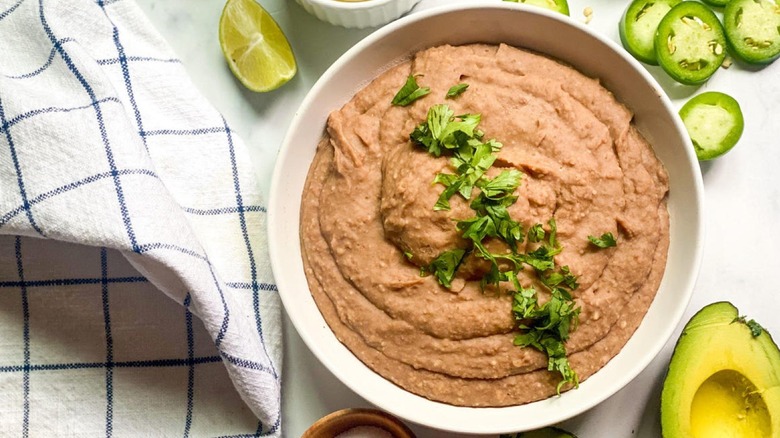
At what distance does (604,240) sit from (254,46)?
1.47 m

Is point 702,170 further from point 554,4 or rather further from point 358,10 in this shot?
point 358,10

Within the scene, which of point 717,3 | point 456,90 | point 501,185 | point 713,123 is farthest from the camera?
point 717,3

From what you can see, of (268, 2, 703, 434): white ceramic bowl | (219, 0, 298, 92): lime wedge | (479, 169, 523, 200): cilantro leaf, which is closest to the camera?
(479, 169, 523, 200): cilantro leaf

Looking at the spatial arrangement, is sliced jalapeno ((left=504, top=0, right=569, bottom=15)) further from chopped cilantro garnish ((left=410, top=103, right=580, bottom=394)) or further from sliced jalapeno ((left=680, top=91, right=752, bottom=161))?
chopped cilantro garnish ((left=410, top=103, right=580, bottom=394))

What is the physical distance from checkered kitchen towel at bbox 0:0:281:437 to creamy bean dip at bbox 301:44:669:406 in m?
0.37

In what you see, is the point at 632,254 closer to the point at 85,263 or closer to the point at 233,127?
the point at 233,127

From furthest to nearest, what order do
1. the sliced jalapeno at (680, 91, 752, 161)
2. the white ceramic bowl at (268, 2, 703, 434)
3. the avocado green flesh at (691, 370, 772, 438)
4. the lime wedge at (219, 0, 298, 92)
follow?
the lime wedge at (219, 0, 298, 92)
the sliced jalapeno at (680, 91, 752, 161)
the avocado green flesh at (691, 370, 772, 438)
the white ceramic bowl at (268, 2, 703, 434)

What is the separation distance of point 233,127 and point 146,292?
710 millimetres

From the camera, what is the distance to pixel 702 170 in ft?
10.1

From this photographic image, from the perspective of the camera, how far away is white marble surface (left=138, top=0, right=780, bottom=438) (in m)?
3.01

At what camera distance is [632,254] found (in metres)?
2.63

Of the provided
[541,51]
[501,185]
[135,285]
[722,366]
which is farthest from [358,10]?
[722,366]

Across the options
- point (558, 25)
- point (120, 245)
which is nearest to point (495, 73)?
point (558, 25)

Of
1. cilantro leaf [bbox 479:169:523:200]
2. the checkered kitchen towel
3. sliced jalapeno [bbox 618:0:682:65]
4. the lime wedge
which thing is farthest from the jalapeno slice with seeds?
the checkered kitchen towel
